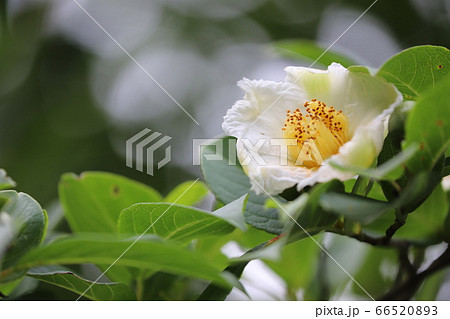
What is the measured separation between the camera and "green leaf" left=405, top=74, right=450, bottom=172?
456 mm

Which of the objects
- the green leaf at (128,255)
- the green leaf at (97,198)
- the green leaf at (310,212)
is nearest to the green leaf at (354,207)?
the green leaf at (310,212)

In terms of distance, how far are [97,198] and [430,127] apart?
20.5 inches

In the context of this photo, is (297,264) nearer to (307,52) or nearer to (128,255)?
(307,52)

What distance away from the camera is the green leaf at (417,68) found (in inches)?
22.1

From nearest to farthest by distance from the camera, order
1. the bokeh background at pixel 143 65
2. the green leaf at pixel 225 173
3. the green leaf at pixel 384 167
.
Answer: the green leaf at pixel 384 167 → the green leaf at pixel 225 173 → the bokeh background at pixel 143 65

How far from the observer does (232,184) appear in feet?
2.22

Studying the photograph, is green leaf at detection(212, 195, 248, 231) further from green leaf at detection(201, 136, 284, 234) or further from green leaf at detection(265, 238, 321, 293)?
green leaf at detection(265, 238, 321, 293)

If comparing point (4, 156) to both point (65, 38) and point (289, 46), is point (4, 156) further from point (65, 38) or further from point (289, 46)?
point (289, 46)

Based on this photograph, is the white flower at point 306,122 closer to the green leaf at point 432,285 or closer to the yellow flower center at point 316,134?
the yellow flower center at point 316,134

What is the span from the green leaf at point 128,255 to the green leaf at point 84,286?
0.09 metres

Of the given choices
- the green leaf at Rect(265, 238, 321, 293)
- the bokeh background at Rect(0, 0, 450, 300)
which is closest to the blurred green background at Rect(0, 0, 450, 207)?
the bokeh background at Rect(0, 0, 450, 300)

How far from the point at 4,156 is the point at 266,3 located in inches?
72.5

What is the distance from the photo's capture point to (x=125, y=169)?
2.36m

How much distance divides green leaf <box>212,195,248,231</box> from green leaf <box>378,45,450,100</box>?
0.22 metres
